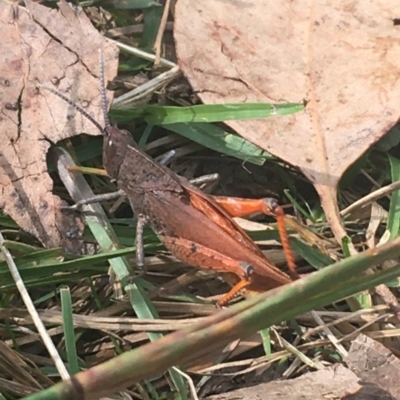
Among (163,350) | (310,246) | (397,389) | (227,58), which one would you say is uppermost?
(227,58)

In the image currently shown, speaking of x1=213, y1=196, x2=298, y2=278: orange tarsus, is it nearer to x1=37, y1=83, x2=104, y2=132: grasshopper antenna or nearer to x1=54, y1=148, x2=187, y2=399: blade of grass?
x1=54, y1=148, x2=187, y2=399: blade of grass

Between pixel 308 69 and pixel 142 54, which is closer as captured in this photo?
pixel 308 69

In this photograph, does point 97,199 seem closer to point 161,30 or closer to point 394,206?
point 161,30

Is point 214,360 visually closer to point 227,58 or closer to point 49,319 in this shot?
point 49,319

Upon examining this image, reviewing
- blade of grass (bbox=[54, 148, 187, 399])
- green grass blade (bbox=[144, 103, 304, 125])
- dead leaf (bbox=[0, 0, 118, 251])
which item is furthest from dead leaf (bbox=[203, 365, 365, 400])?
green grass blade (bbox=[144, 103, 304, 125])

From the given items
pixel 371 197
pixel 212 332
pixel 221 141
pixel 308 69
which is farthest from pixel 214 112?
pixel 212 332

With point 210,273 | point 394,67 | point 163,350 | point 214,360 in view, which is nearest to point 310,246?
point 210,273
